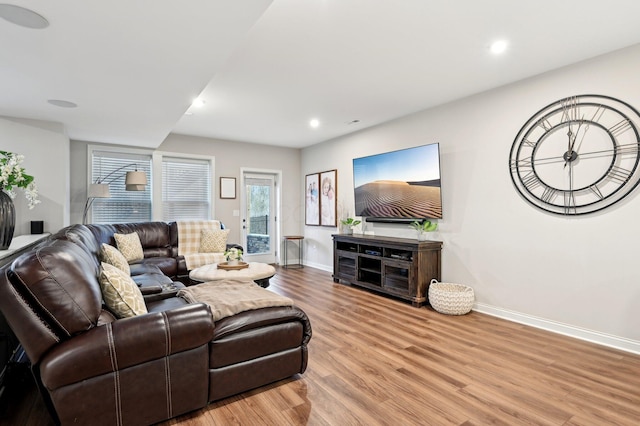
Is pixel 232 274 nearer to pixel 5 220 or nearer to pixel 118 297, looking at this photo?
pixel 118 297

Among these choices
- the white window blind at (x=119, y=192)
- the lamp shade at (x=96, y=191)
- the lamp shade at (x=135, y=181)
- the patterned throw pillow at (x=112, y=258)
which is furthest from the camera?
the white window blind at (x=119, y=192)

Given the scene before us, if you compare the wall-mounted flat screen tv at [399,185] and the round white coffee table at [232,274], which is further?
the wall-mounted flat screen tv at [399,185]

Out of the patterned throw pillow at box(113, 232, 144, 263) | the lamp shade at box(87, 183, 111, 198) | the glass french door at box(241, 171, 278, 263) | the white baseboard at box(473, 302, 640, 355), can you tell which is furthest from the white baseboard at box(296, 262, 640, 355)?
the lamp shade at box(87, 183, 111, 198)

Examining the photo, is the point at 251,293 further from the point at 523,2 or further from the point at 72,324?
the point at 523,2

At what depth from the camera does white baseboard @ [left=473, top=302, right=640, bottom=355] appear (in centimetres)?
277

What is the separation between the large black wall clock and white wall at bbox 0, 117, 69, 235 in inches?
215

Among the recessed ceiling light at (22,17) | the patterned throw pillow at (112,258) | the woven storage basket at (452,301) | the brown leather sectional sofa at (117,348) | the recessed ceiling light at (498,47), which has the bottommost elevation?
the woven storage basket at (452,301)

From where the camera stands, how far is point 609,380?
2264mm

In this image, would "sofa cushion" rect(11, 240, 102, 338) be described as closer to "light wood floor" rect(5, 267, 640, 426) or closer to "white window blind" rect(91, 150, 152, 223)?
"light wood floor" rect(5, 267, 640, 426)

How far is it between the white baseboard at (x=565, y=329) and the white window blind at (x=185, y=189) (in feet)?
16.0

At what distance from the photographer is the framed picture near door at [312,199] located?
260 inches

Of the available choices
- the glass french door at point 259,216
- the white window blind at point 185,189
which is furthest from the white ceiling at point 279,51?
the glass french door at point 259,216

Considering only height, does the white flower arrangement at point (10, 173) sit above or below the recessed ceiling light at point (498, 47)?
below

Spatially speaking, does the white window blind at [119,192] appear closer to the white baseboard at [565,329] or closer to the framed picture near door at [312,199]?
the framed picture near door at [312,199]
